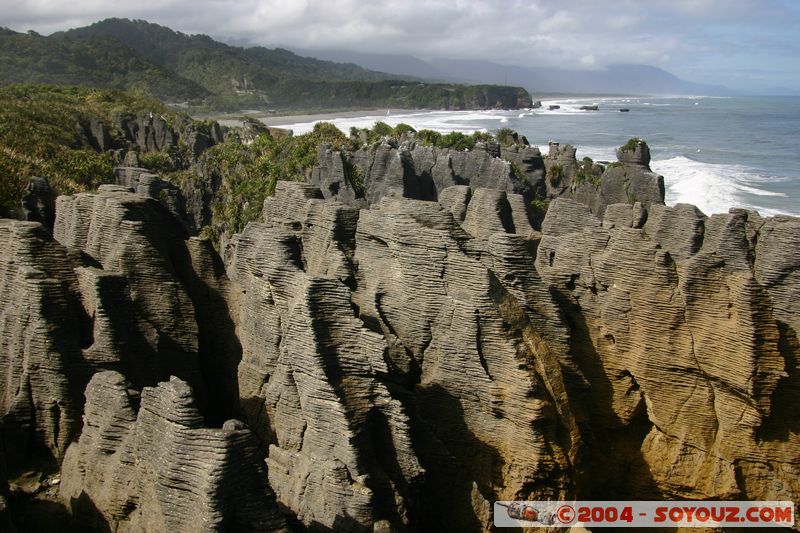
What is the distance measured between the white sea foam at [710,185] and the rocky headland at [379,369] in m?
36.7

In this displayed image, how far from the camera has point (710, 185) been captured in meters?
55.9

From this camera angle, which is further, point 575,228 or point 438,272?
point 575,228

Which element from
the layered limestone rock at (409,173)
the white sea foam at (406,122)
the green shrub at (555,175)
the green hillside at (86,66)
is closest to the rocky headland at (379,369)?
the layered limestone rock at (409,173)

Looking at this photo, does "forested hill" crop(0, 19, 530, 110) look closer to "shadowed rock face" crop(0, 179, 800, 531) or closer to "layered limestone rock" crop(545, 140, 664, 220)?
"layered limestone rock" crop(545, 140, 664, 220)

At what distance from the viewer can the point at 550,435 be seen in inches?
379

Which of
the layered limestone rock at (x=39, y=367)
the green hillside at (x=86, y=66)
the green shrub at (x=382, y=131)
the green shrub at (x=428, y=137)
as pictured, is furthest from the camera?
the green hillside at (x=86, y=66)

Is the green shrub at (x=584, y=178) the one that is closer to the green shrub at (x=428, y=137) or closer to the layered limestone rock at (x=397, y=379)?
the green shrub at (x=428, y=137)

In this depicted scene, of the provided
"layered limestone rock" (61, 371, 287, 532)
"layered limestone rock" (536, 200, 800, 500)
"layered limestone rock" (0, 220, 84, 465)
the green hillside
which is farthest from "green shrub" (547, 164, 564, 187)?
the green hillside

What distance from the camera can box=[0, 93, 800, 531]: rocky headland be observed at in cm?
847

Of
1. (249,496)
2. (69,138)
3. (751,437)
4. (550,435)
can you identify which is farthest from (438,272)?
(69,138)

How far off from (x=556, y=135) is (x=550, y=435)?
98.6m

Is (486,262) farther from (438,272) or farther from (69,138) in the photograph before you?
(69,138)

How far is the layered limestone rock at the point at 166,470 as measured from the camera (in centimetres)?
704

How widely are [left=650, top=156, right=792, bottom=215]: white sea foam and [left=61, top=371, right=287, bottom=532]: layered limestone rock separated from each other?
141ft
